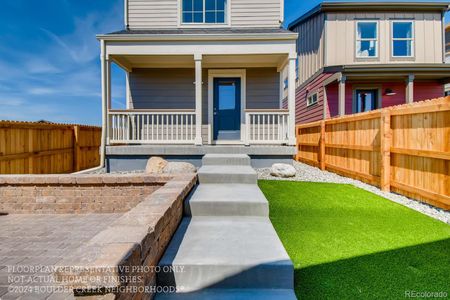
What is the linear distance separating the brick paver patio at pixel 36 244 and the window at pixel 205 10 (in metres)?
7.26

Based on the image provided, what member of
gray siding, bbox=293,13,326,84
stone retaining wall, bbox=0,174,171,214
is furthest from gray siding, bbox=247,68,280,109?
stone retaining wall, bbox=0,174,171,214

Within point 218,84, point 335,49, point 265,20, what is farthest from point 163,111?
point 335,49

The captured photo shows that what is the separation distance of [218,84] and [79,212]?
238 inches

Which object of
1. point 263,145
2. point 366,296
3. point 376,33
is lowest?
point 366,296

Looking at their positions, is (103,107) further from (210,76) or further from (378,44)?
(378,44)

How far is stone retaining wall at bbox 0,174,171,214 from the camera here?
4.02m

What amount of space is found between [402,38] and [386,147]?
367 inches

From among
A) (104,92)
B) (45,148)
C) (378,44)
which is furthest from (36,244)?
(378,44)

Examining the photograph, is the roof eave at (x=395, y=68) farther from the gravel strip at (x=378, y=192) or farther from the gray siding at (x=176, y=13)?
the gravel strip at (x=378, y=192)

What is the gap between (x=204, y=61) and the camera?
8.28m

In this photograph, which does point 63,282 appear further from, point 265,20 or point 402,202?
point 265,20

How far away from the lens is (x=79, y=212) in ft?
13.3

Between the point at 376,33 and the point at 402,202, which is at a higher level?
the point at 376,33

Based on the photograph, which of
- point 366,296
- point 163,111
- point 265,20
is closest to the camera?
Result: point 366,296
